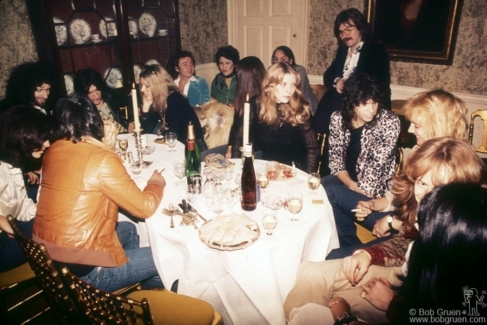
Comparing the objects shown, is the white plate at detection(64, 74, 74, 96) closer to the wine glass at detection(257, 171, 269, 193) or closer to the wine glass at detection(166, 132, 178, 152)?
the wine glass at detection(166, 132, 178, 152)

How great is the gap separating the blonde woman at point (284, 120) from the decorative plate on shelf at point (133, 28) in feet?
9.48

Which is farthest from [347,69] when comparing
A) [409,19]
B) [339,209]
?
[339,209]

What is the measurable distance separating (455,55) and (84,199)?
4.73 m

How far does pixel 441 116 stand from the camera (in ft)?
7.00

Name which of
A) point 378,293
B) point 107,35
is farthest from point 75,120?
point 107,35

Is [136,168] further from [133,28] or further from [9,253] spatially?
[133,28]

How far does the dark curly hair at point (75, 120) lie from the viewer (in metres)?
1.79

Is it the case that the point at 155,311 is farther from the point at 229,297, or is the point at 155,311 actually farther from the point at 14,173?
the point at 14,173

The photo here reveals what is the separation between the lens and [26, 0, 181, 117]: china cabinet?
4.23m

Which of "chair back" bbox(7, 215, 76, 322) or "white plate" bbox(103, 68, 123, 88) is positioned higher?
"white plate" bbox(103, 68, 123, 88)

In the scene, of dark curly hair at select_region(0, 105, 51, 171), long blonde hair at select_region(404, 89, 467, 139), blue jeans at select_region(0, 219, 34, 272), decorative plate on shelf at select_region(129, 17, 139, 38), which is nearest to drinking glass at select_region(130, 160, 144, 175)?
dark curly hair at select_region(0, 105, 51, 171)

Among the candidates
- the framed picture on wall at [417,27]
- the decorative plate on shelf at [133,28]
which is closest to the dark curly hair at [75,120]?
the decorative plate on shelf at [133,28]

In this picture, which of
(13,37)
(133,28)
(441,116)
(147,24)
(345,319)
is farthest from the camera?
(147,24)

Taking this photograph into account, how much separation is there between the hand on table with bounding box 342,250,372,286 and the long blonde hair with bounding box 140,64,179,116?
2425 mm
